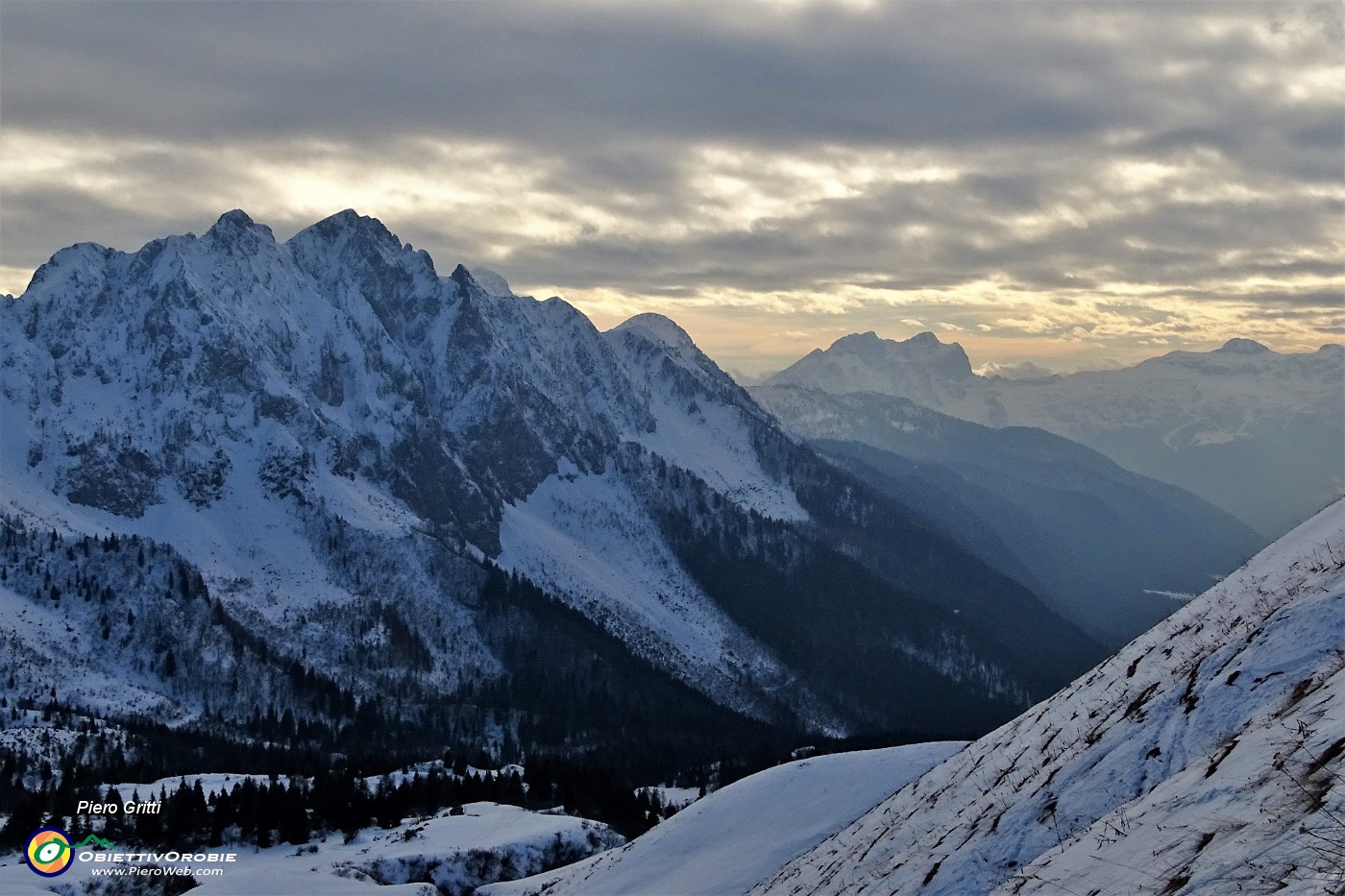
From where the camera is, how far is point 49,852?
260ft

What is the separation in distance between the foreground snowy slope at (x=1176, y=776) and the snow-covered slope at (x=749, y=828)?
13874 millimetres

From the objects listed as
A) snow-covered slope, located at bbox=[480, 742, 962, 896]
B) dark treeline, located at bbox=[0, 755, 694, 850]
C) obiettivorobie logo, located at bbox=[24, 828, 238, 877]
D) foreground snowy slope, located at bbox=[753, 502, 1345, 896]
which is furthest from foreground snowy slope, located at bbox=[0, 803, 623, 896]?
foreground snowy slope, located at bbox=[753, 502, 1345, 896]

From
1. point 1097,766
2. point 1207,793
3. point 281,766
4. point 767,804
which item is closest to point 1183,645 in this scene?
point 1097,766

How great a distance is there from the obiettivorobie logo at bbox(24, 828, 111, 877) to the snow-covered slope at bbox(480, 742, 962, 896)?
37.6 meters

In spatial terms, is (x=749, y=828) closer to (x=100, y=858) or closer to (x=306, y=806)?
(x=100, y=858)

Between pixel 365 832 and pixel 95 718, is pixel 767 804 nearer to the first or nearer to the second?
pixel 365 832

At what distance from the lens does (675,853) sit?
53844 millimetres

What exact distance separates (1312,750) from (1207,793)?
1.85m

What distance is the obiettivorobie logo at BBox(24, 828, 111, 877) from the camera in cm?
7625

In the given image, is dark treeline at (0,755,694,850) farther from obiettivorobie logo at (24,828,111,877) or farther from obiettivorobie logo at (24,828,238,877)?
obiettivorobie logo at (24,828,238,877)

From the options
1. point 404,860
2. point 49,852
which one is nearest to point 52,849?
point 49,852

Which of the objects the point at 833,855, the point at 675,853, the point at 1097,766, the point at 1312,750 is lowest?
the point at 675,853

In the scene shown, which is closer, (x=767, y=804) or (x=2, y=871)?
(x=767, y=804)

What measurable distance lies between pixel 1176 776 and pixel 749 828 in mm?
34869
